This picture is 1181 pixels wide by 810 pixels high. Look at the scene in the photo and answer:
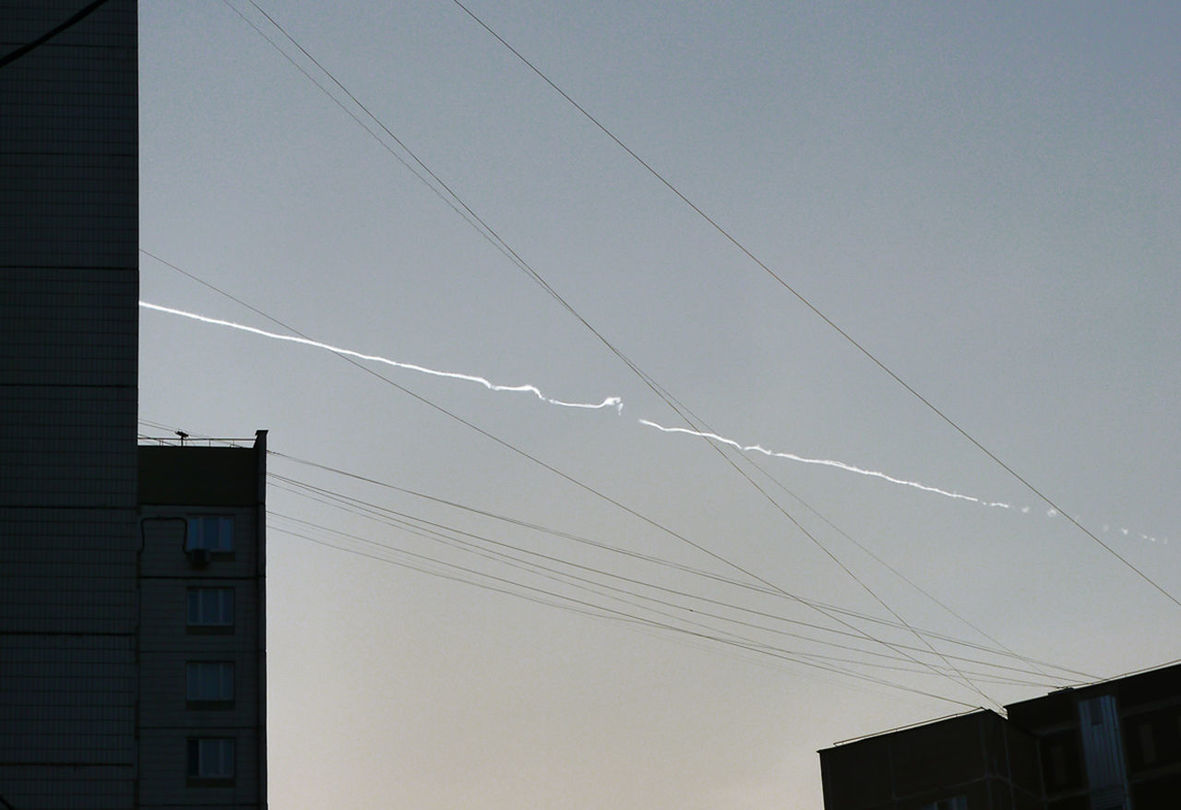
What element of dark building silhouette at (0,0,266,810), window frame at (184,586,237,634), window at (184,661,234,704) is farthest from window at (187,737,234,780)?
dark building silhouette at (0,0,266,810)

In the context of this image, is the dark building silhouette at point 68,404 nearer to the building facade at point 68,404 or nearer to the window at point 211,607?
the building facade at point 68,404

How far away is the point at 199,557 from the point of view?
310 ft

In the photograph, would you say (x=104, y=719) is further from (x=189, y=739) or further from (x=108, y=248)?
(x=189, y=739)

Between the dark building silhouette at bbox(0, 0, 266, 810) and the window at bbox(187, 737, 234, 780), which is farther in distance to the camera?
the window at bbox(187, 737, 234, 780)

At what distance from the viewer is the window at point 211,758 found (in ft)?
298

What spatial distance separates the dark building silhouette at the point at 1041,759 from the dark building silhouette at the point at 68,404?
201 ft

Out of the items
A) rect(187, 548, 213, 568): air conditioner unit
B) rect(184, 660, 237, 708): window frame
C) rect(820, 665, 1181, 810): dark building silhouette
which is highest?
rect(187, 548, 213, 568): air conditioner unit

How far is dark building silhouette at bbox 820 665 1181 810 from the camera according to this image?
86.4 m

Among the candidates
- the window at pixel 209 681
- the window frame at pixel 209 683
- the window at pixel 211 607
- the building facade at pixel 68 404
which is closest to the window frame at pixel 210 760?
the window frame at pixel 209 683

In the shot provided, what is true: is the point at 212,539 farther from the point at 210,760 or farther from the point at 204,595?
the point at 210,760

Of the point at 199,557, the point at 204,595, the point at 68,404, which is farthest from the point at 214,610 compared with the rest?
the point at 68,404

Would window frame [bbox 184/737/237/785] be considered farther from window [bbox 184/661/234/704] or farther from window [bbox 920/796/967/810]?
window [bbox 920/796/967/810]

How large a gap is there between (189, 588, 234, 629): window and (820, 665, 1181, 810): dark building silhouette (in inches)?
1226

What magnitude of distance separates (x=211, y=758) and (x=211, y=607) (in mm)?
8055
